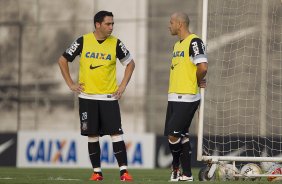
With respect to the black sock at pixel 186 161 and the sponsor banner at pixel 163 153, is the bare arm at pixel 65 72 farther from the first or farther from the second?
the sponsor banner at pixel 163 153

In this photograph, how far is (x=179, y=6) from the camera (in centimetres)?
2809

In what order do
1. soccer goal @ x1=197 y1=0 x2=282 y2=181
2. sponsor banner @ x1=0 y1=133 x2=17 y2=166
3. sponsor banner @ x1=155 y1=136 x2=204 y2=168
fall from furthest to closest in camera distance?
sponsor banner @ x1=0 y1=133 x2=17 y2=166, sponsor banner @ x1=155 y1=136 x2=204 y2=168, soccer goal @ x1=197 y1=0 x2=282 y2=181

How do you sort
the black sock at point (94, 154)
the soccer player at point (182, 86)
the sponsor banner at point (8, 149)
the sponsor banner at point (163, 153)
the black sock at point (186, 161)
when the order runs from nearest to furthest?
1. the soccer player at point (182, 86)
2. the black sock at point (186, 161)
3. the black sock at point (94, 154)
4. the sponsor banner at point (163, 153)
5. the sponsor banner at point (8, 149)

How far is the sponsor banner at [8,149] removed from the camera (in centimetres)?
2022

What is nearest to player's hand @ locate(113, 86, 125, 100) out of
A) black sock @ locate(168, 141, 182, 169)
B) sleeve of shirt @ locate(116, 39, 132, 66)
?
sleeve of shirt @ locate(116, 39, 132, 66)

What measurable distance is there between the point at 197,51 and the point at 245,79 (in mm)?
13297

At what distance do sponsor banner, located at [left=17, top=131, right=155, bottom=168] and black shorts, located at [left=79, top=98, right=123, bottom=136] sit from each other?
802 centimetres

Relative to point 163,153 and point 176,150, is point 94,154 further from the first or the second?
point 163,153

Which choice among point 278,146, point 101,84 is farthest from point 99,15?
point 278,146

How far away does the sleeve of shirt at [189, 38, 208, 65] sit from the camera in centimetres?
1013

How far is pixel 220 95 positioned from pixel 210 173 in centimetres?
1379

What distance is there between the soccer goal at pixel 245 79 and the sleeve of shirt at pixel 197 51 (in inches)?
272

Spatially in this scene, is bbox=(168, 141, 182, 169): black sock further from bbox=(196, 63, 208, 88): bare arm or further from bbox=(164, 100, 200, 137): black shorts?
bbox=(196, 63, 208, 88): bare arm

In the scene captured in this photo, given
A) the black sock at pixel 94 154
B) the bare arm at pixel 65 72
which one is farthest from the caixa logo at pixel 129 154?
the bare arm at pixel 65 72
